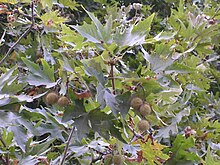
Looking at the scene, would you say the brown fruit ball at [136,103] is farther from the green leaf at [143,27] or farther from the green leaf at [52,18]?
the green leaf at [52,18]

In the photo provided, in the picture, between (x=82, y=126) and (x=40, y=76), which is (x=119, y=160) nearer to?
(x=82, y=126)

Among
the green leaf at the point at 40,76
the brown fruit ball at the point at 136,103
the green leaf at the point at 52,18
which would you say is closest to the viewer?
the brown fruit ball at the point at 136,103

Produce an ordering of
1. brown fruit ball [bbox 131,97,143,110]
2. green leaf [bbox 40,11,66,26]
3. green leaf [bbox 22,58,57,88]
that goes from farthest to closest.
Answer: green leaf [bbox 40,11,66,26]
green leaf [bbox 22,58,57,88]
brown fruit ball [bbox 131,97,143,110]

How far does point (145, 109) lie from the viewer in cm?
107

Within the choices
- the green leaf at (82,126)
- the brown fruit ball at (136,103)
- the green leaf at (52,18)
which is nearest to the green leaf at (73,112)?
the green leaf at (82,126)

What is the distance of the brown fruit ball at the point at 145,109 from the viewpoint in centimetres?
107

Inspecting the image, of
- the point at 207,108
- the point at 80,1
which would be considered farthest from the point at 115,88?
the point at 80,1

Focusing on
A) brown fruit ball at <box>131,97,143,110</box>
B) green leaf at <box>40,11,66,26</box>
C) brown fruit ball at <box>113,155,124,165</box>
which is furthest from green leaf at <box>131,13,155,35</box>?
green leaf at <box>40,11,66,26</box>

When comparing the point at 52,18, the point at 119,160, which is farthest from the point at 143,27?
the point at 52,18

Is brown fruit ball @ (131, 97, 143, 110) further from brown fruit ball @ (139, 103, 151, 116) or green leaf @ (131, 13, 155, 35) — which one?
green leaf @ (131, 13, 155, 35)

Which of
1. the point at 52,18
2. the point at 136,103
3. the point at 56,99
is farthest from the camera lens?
the point at 52,18

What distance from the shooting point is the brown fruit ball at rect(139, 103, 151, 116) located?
107cm

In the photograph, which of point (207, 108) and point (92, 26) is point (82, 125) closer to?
point (92, 26)

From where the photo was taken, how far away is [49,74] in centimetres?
118
